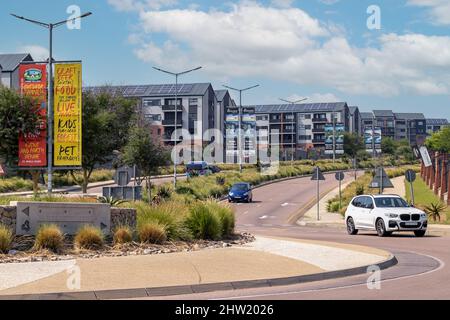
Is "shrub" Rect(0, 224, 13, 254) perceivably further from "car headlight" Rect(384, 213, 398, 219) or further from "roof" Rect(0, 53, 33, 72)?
"roof" Rect(0, 53, 33, 72)

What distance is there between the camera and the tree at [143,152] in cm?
5288

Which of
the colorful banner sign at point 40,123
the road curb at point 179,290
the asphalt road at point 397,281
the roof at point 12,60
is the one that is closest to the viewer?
the road curb at point 179,290

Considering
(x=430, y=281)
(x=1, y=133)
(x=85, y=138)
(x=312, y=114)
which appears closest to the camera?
(x=430, y=281)

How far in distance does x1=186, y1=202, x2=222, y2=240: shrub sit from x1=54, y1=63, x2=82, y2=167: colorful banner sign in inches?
347

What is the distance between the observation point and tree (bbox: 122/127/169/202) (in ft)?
173

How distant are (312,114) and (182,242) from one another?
142968mm

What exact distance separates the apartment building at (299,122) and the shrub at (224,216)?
135 meters

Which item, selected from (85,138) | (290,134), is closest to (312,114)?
(290,134)

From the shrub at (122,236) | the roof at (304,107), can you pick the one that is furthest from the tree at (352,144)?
the shrub at (122,236)

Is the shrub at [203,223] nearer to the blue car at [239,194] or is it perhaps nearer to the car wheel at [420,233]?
the car wheel at [420,233]

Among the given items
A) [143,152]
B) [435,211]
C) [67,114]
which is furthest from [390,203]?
[143,152]

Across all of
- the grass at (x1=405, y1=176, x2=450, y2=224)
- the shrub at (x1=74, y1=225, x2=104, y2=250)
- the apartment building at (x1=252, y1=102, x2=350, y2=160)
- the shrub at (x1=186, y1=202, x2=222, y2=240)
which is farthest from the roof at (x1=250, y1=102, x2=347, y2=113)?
the shrub at (x1=74, y1=225, x2=104, y2=250)
